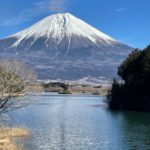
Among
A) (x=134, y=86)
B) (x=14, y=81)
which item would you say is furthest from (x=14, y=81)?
(x=134, y=86)

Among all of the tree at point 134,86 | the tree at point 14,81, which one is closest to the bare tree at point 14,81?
the tree at point 14,81

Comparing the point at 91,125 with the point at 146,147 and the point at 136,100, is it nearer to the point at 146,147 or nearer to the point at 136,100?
the point at 146,147

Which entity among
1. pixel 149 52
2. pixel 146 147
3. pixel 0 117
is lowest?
pixel 146 147

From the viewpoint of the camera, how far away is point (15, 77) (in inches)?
1223

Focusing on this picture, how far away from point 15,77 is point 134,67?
58882mm

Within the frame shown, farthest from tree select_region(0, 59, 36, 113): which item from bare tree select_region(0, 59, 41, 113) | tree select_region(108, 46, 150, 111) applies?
tree select_region(108, 46, 150, 111)

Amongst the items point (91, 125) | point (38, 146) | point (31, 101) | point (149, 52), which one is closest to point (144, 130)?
point (91, 125)

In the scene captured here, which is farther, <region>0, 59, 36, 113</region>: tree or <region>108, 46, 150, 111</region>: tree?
<region>108, 46, 150, 111</region>: tree

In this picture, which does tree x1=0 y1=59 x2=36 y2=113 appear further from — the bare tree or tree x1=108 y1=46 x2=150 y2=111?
tree x1=108 y1=46 x2=150 y2=111

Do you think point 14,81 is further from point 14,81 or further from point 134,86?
point 134,86

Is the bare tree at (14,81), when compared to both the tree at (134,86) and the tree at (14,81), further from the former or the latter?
the tree at (134,86)

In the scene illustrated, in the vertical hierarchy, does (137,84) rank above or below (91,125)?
above

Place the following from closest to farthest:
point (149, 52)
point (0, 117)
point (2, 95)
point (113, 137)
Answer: point (2, 95), point (0, 117), point (113, 137), point (149, 52)

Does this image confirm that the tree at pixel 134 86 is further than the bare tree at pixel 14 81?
Yes
